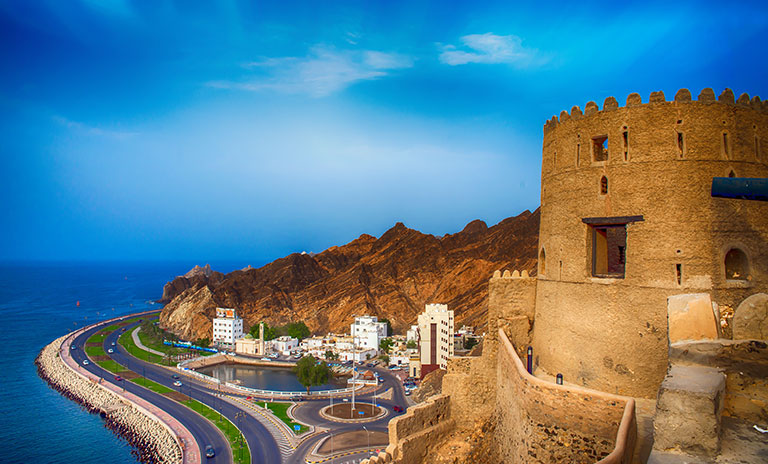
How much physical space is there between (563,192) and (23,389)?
9350 centimetres

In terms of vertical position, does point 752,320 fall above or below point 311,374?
above

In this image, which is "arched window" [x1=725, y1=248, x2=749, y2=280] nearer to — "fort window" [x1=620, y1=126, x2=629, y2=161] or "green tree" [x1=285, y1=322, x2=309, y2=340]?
"fort window" [x1=620, y1=126, x2=629, y2=161]

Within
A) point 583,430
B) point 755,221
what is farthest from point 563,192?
point 583,430

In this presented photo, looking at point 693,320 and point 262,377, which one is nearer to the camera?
point 693,320

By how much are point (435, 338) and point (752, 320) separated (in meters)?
67.8

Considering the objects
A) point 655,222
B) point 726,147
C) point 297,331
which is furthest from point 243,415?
point 726,147

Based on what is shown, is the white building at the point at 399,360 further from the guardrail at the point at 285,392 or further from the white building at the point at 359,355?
the guardrail at the point at 285,392

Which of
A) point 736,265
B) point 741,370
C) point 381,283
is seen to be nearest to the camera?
point 741,370

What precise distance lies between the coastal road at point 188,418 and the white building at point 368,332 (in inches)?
1589

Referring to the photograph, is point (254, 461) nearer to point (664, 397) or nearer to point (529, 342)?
point (529, 342)

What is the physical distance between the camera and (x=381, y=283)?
14100 centimetres

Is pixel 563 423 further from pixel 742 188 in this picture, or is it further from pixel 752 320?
pixel 742 188

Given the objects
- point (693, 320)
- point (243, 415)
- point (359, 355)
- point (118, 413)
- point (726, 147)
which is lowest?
point (118, 413)

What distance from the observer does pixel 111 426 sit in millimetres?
64250
